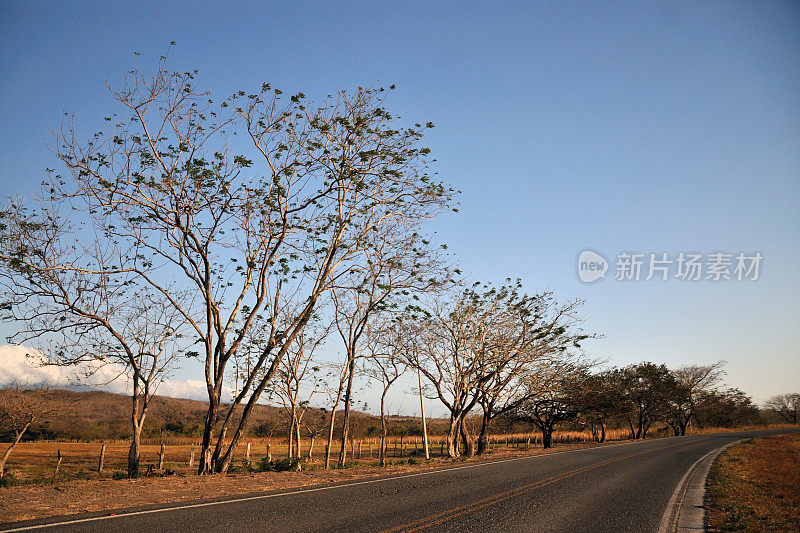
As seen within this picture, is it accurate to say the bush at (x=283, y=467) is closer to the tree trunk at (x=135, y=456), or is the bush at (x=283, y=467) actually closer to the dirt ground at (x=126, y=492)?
the dirt ground at (x=126, y=492)

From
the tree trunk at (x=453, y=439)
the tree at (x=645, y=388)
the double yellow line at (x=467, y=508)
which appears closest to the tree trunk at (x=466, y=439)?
the tree trunk at (x=453, y=439)

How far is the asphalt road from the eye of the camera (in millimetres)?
7840

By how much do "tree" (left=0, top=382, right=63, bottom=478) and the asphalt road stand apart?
68.2 feet

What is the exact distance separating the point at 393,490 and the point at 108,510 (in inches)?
229

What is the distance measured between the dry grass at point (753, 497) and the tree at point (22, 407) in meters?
28.0

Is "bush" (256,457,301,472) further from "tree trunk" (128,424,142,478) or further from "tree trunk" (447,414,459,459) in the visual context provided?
"tree trunk" (447,414,459,459)

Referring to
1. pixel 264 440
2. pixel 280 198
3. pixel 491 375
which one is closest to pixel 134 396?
pixel 280 198

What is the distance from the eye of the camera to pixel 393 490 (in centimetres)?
1169

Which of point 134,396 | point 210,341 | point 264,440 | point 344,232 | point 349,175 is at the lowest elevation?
point 264,440

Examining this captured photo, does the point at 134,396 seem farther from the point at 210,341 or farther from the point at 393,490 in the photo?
the point at 393,490

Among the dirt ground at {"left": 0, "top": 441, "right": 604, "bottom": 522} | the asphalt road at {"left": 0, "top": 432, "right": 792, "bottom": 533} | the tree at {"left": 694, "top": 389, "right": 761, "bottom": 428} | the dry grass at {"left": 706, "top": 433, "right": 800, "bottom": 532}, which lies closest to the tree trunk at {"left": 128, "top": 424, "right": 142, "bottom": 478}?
the dirt ground at {"left": 0, "top": 441, "right": 604, "bottom": 522}

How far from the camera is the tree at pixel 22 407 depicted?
24.4 meters

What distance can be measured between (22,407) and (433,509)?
2427 cm

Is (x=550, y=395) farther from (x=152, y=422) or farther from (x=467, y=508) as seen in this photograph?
(x=152, y=422)
